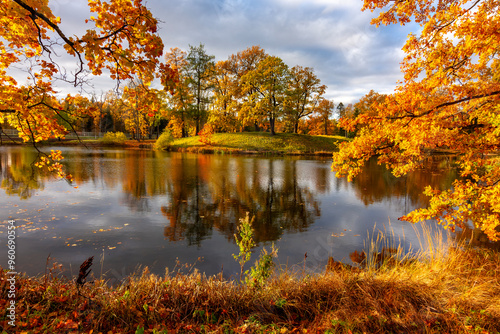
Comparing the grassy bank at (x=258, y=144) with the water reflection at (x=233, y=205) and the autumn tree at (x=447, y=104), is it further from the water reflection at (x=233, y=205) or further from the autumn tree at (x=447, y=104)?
the autumn tree at (x=447, y=104)

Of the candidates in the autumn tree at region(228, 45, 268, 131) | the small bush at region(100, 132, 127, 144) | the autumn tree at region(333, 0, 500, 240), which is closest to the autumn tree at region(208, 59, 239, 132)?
the autumn tree at region(228, 45, 268, 131)

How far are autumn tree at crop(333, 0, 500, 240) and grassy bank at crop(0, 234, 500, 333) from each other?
202 cm

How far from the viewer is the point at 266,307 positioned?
3631 mm

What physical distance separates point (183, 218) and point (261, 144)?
2804 cm

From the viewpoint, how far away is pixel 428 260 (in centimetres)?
575

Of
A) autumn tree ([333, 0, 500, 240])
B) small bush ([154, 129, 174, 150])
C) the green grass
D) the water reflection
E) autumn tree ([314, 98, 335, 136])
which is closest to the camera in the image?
autumn tree ([333, 0, 500, 240])

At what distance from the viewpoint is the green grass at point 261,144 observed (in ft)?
115

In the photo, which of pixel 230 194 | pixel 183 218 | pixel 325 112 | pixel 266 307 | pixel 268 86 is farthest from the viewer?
pixel 325 112

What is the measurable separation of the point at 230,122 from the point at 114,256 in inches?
1453

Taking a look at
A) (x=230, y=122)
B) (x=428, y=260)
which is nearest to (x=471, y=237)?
(x=428, y=260)

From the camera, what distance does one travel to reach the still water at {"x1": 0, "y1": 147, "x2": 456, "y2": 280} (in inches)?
232

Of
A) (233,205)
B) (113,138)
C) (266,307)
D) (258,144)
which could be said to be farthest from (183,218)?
(113,138)

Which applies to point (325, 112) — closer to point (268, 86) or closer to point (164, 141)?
point (268, 86)

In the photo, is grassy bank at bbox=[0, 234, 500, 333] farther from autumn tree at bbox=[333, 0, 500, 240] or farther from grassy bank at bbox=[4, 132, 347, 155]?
grassy bank at bbox=[4, 132, 347, 155]
